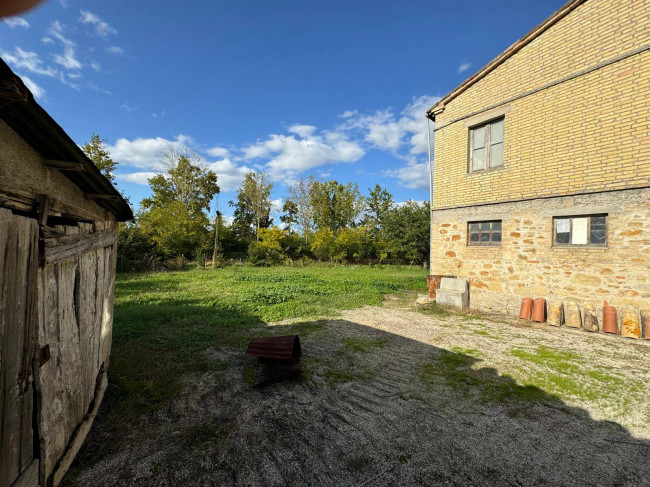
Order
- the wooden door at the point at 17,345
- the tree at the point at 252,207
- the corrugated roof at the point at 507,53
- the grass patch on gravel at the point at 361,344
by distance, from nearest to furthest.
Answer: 1. the wooden door at the point at 17,345
2. the grass patch on gravel at the point at 361,344
3. the corrugated roof at the point at 507,53
4. the tree at the point at 252,207

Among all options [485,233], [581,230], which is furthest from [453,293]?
[581,230]

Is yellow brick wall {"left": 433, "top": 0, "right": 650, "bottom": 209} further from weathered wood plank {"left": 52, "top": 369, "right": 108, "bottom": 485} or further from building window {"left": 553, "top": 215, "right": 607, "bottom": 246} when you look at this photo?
weathered wood plank {"left": 52, "top": 369, "right": 108, "bottom": 485}

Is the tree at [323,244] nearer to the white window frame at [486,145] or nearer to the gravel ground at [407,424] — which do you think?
the white window frame at [486,145]

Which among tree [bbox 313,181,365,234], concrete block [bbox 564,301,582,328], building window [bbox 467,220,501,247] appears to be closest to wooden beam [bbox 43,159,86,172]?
building window [bbox 467,220,501,247]

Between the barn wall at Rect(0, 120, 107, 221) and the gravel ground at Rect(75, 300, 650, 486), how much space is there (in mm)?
2532

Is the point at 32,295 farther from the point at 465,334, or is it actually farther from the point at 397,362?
the point at 465,334

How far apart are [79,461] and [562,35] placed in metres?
12.6

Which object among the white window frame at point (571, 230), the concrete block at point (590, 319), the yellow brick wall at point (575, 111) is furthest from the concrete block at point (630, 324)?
the yellow brick wall at point (575, 111)

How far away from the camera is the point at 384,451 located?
290cm

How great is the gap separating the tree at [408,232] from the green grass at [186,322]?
11946 millimetres

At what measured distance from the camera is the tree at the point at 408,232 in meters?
25.5

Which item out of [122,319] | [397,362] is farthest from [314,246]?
[397,362]

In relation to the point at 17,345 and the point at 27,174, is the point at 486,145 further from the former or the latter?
the point at 17,345

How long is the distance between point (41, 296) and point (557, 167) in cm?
1019
